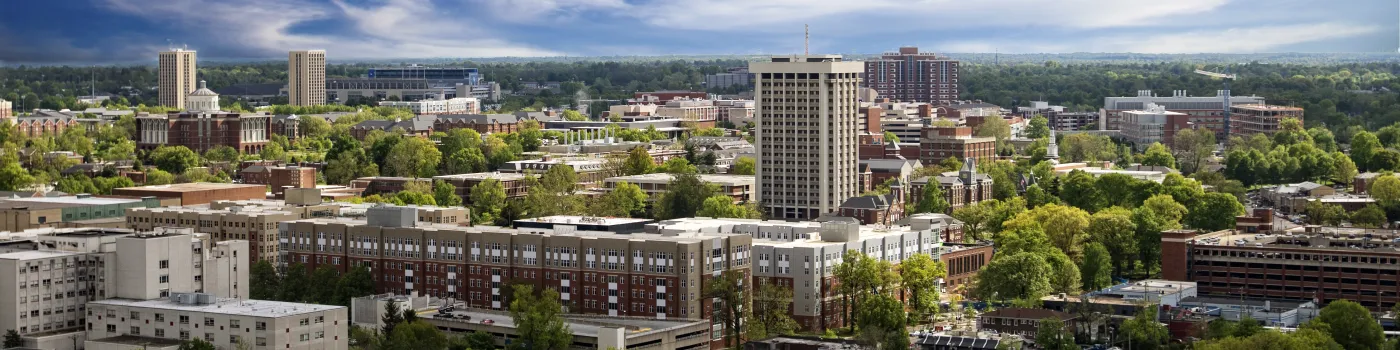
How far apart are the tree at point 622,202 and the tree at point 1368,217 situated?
16.1m

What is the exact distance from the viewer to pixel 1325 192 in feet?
184

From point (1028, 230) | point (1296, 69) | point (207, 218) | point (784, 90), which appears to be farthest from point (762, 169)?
point (1296, 69)

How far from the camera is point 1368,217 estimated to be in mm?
49031

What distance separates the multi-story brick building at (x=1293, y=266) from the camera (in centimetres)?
3797

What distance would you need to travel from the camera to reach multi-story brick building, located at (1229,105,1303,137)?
82.5 metres


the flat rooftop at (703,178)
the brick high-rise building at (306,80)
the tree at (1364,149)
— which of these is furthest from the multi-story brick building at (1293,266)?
the brick high-rise building at (306,80)

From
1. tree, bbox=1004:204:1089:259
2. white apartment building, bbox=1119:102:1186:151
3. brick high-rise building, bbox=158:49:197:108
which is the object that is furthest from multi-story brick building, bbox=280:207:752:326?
brick high-rise building, bbox=158:49:197:108

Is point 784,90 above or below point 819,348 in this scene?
above

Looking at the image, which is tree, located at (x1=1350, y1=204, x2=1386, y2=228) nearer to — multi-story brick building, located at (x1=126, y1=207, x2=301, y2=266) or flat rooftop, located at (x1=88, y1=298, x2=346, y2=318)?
multi-story brick building, located at (x1=126, y1=207, x2=301, y2=266)

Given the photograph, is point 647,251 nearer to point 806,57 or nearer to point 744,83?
point 806,57

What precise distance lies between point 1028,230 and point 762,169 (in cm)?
878

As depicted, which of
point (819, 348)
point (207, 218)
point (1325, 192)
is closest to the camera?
point (819, 348)

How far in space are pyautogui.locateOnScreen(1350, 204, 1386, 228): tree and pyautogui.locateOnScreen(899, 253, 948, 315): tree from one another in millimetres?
15673

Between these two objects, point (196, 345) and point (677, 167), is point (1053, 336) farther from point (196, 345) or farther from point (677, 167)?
point (677, 167)
